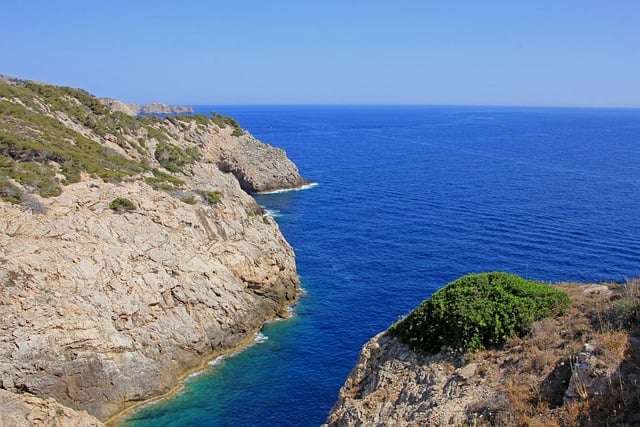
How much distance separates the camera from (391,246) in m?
68.5

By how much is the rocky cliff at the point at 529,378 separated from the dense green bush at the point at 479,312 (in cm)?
50

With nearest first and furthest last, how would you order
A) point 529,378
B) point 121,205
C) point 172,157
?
point 529,378
point 121,205
point 172,157

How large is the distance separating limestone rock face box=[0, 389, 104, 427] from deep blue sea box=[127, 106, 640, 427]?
4.18 m

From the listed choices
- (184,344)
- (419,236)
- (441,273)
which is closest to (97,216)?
(184,344)

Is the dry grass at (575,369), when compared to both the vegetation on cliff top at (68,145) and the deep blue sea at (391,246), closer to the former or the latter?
the deep blue sea at (391,246)

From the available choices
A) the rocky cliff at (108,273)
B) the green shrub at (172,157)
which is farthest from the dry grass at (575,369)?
the green shrub at (172,157)

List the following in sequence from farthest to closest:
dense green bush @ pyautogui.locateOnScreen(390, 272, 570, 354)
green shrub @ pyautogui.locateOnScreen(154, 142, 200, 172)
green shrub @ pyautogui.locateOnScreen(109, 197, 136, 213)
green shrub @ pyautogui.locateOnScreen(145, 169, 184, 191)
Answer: green shrub @ pyautogui.locateOnScreen(154, 142, 200, 172) < green shrub @ pyautogui.locateOnScreen(145, 169, 184, 191) < green shrub @ pyautogui.locateOnScreen(109, 197, 136, 213) < dense green bush @ pyautogui.locateOnScreen(390, 272, 570, 354)

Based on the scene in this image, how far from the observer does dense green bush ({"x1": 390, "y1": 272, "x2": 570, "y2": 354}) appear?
902 inches

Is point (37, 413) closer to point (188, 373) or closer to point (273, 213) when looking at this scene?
point (188, 373)

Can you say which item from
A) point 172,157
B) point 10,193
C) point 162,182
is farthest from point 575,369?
point 172,157

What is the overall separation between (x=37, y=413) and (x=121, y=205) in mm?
19915

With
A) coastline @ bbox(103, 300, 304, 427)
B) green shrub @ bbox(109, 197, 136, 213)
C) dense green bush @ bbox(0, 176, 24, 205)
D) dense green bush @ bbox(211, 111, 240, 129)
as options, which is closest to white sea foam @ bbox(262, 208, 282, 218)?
dense green bush @ bbox(211, 111, 240, 129)

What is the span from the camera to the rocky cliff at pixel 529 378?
17641mm

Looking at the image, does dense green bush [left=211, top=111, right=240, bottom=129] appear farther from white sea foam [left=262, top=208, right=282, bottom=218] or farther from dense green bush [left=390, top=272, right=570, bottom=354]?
dense green bush [left=390, top=272, right=570, bottom=354]
